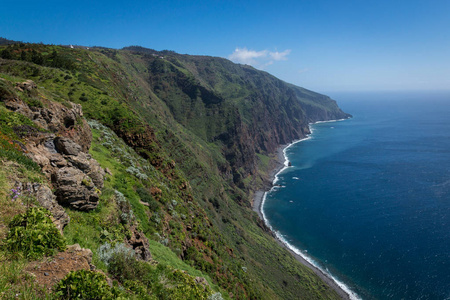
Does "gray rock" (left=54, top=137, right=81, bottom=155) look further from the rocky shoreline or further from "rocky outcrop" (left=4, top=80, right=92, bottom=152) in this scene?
the rocky shoreline

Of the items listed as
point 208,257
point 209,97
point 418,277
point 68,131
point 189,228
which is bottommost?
point 418,277

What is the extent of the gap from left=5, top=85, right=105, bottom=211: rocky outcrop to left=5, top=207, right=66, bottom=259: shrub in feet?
12.7

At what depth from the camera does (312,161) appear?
542 ft

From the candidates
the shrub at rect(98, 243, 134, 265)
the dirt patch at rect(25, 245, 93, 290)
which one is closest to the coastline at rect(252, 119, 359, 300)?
the shrub at rect(98, 243, 134, 265)

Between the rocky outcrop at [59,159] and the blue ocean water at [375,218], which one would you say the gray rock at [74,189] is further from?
the blue ocean water at [375,218]

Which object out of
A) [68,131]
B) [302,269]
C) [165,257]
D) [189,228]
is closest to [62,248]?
[165,257]

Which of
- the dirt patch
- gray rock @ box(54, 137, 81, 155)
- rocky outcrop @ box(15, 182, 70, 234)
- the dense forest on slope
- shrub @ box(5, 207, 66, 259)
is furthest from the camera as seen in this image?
gray rock @ box(54, 137, 81, 155)

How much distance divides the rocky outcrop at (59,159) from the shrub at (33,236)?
3.88m

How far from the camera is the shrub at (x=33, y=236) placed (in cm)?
710

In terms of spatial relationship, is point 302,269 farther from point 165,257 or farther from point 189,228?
point 165,257

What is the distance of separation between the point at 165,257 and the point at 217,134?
122 m

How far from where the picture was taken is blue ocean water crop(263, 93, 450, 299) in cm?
6391

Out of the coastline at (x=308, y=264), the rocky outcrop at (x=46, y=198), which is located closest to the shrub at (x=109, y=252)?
the rocky outcrop at (x=46, y=198)

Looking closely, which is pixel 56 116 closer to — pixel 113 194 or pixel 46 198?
pixel 113 194
